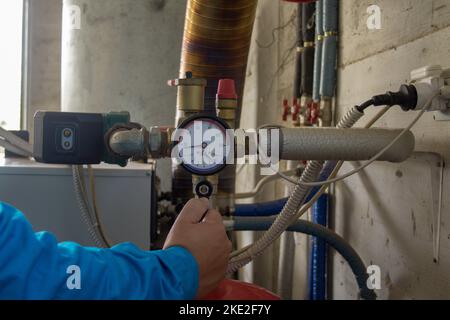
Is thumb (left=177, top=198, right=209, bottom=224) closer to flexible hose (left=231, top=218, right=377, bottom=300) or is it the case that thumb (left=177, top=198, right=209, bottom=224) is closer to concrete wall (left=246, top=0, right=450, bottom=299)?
flexible hose (left=231, top=218, right=377, bottom=300)

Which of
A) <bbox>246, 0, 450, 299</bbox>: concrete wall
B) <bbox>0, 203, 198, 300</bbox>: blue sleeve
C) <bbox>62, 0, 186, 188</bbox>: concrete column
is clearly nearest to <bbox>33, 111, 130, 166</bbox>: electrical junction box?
<bbox>0, 203, 198, 300</bbox>: blue sleeve

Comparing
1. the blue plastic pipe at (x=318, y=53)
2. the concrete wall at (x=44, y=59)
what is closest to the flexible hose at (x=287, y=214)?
the blue plastic pipe at (x=318, y=53)

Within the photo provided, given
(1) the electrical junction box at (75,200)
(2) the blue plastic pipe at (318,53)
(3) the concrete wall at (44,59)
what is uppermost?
(3) the concrete wall at (44,59)

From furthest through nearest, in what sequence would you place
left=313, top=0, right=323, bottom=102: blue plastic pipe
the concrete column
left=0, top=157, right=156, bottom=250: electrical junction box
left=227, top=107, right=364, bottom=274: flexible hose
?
the concrete column, left=313, top=0, right=323, bottom=102: blue plastic pipe, left=0, top=157, right=156, bottom=250: electrical junction box, left=227, top=107, right=364, bottom=274: flexible hose

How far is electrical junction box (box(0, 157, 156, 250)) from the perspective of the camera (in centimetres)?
84

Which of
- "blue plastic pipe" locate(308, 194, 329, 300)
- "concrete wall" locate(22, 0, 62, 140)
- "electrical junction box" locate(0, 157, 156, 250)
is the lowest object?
"blue plastic pipe" locate(308, 194, 329, 300)

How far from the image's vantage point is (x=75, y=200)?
2.82ft

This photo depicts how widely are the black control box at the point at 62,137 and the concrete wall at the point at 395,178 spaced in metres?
0.59

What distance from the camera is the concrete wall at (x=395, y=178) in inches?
28.0

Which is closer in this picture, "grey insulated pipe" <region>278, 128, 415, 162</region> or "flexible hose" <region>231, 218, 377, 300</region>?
"grey insulated pipe" <region>278, 128, 415, 162</region>

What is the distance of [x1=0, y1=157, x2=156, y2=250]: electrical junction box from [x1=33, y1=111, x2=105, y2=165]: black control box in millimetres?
148

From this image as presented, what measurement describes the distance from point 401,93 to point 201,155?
342mm

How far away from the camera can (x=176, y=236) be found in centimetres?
58

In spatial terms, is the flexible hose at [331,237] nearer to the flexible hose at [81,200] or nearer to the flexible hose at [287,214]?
the flexible hose at [287,214]
